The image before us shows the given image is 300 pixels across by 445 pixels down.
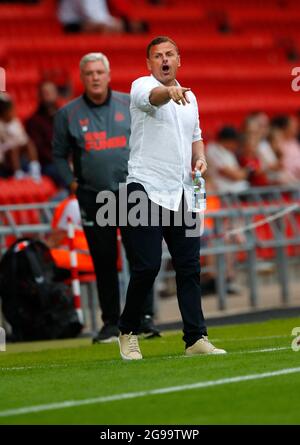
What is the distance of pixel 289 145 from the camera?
21.4 m

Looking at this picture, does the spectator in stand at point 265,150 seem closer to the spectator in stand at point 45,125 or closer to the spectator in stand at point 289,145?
the spectator in stand at point 289,145

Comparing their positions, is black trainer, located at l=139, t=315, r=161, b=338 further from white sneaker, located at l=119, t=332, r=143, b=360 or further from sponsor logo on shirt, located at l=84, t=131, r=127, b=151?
white sneaker, located at l=119, t=332, r=143, b=360

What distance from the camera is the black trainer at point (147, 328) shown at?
12.5 meters

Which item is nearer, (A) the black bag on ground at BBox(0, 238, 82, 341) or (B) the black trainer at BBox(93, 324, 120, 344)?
(B) the black trainer at BBox(93, 324, 120, 344)

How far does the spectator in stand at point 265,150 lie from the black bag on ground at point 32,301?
7.16 metres

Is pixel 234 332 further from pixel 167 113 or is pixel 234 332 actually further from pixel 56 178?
pixel 56 178

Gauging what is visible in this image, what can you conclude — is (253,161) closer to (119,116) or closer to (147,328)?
(119,116)

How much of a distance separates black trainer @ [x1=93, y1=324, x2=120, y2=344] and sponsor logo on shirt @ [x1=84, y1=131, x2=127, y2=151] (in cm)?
160

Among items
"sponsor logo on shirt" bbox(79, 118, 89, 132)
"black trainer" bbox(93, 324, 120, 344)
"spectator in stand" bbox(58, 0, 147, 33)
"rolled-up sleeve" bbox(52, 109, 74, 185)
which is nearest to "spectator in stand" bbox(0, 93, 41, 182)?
"rolled-up sleeve" bbox(52, 109, 74, 185)

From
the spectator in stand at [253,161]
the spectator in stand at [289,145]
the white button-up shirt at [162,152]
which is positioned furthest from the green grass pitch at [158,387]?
the spectator in stand at [289,145]

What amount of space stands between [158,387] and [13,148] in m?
9.05

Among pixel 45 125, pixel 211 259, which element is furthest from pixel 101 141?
pixel 211 259

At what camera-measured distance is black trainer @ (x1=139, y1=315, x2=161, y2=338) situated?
41.0ft
